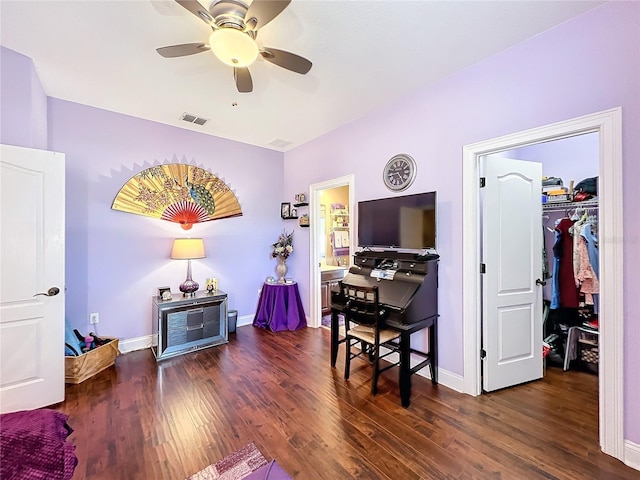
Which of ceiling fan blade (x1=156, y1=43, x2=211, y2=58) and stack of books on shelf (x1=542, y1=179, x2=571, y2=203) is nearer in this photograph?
ceiling fan blade (x1=156, y1=43, x2=211, y2=58)

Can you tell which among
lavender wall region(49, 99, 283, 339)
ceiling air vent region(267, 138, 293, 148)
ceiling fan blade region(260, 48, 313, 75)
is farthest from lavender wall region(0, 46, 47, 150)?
ceiling air vent region(267, 138, 293, 148)

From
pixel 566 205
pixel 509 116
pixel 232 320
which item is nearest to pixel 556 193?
pixel 566 205

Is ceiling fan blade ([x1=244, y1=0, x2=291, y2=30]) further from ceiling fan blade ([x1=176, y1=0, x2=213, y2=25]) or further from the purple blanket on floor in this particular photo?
the purple blanket on floor

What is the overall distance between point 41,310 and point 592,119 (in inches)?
166

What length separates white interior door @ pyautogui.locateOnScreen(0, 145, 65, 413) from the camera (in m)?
2.11

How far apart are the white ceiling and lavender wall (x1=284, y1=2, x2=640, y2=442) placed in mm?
132

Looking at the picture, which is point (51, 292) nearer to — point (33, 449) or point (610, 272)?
point (33, 449)

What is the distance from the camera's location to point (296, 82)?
263cm

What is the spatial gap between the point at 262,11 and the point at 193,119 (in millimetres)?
2338

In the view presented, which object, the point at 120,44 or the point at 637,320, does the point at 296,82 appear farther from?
the point at 637,320

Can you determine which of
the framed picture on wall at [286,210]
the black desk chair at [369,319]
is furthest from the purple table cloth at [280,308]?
the black desk chair at [369,319]

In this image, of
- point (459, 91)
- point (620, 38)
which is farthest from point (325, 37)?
point (620, 38)

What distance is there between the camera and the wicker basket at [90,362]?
102 inches

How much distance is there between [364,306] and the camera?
2508 mm
